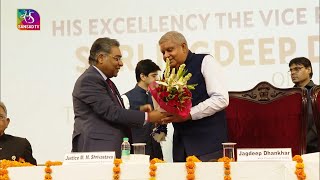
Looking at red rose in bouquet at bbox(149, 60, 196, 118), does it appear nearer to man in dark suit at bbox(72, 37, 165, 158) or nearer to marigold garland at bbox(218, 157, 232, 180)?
man in dark suit at bbox(72, 37, 165, 158)

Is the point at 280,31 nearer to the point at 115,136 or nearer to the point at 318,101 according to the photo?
the point at 318,101

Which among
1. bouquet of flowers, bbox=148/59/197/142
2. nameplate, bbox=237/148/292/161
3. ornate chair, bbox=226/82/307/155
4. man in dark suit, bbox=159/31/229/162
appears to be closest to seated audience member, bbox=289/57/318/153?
ornate chair, bbox=226/82/307/155

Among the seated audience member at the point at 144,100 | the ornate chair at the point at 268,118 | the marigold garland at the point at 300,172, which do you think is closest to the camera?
the marigold garland at the point at 300,172

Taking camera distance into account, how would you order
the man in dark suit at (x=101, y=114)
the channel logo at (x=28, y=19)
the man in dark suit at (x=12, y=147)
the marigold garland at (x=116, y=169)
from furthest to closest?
1. the channel logo at (x=28, y=19)
2. the man in dark suit at (x=12, y=147)
3. the man in dark suit at (x=101, y=114)
4. the marigold garland at (x=116, y=169)

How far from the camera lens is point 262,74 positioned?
4465 millimetres

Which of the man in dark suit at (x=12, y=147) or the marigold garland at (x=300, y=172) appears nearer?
the marigold garland at (x=300, y=172)

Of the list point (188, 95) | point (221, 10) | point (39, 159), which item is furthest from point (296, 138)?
point (39, 159)

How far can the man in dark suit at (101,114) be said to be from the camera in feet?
9.91

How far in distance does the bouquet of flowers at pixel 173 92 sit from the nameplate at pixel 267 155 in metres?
0.47

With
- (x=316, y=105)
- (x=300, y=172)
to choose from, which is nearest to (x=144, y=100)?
(x=316, y=105)

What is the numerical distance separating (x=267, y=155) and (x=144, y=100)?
1722 mm

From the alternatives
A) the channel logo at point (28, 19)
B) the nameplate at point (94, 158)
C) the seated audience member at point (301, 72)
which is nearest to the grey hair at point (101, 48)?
the nameplate at point (94, 158)

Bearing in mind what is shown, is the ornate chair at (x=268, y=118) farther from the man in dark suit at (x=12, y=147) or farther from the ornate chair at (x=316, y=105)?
the man in dark suit at (x=12, y=147)

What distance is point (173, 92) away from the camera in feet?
9.09
